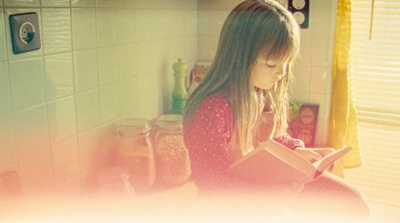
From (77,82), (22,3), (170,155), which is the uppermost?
(22,3)

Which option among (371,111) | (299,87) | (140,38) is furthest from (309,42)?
(140,38)

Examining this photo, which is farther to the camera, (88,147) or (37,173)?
(88,147)

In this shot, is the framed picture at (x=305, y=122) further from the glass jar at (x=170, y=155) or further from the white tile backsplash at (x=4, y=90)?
the white tile backsplash at (x=4, y=90)

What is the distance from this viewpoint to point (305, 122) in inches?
44.2

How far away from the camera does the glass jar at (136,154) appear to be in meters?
0.86

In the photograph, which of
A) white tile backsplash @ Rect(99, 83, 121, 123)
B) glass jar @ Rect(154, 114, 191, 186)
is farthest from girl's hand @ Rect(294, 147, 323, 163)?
white tile backsplash @ Rect(99, 83, 121, 123)

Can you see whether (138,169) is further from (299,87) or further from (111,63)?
(299,87)

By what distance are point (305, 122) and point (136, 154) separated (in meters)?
0.43

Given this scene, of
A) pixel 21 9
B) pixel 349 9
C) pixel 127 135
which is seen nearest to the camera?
pixel 21 9

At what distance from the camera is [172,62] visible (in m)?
1.06

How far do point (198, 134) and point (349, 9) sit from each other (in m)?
0.57

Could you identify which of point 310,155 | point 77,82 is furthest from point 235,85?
point 77,82

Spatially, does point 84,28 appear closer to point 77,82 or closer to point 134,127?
point 77,82

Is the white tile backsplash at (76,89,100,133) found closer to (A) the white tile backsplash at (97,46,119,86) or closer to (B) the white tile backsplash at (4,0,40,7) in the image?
(A) the white tile backsplash at (97,46,119,86)
